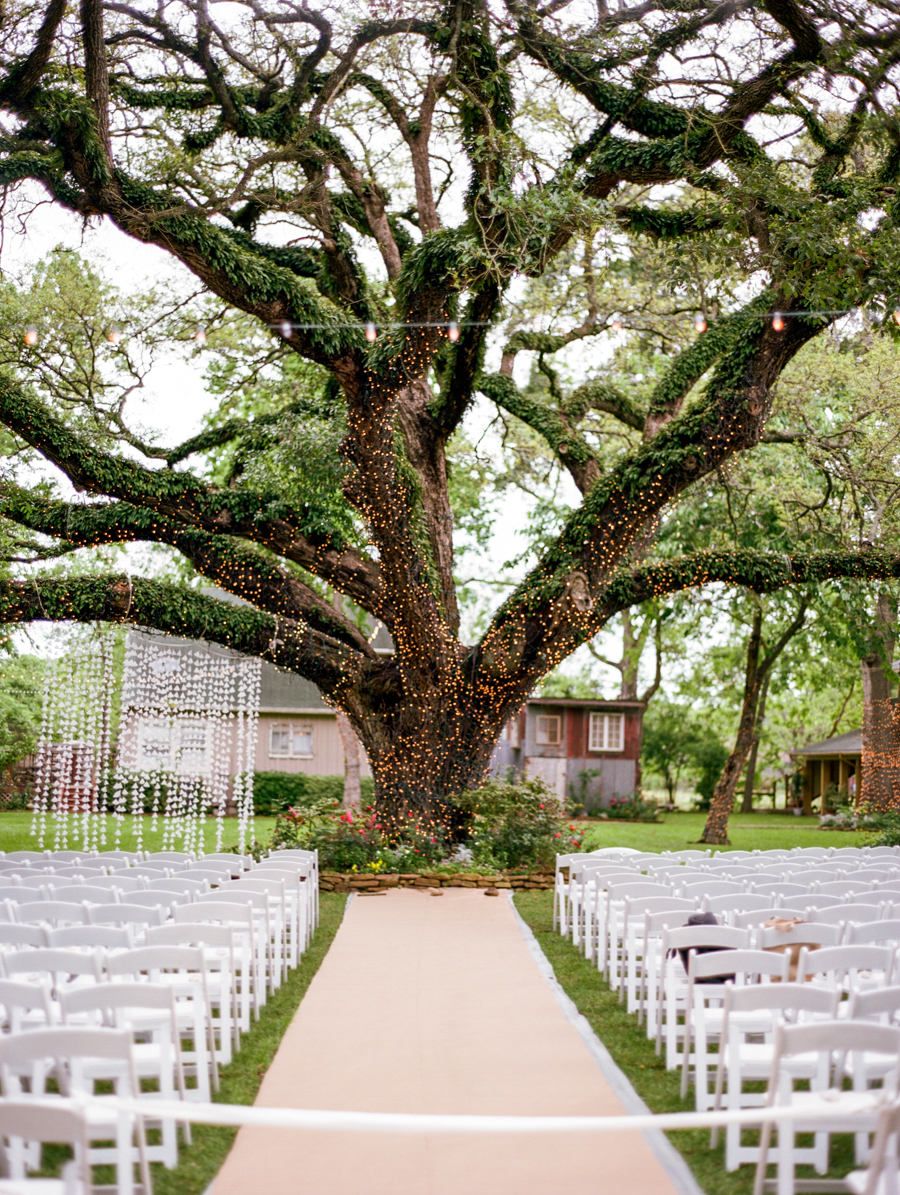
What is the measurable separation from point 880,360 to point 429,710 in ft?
29.6

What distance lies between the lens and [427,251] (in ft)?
36.9

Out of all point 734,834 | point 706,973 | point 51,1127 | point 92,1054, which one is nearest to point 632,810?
point 734,834

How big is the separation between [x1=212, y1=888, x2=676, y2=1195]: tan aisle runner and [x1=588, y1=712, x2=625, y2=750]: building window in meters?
24.6

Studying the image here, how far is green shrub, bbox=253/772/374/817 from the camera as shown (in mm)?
30047

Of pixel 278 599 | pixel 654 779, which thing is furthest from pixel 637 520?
pixel 654 779

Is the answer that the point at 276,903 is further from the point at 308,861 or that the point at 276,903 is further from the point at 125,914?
the point at 308,861

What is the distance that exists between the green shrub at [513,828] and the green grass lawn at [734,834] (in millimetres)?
4539

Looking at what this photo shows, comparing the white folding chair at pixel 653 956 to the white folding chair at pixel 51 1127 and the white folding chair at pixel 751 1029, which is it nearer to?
the white folding chair at pixel 751 1029

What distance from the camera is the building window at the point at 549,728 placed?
113 feet

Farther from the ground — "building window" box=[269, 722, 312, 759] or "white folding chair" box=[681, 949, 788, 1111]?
"building window" box=[269, 722, 312, 759]

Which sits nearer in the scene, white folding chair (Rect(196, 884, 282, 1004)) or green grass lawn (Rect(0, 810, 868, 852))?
white folding chair (Rect(196, 884, 282, 1004))

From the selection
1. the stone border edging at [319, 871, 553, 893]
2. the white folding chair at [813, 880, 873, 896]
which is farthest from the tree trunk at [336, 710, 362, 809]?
the white folding chair at [813, 880, 873, 896]

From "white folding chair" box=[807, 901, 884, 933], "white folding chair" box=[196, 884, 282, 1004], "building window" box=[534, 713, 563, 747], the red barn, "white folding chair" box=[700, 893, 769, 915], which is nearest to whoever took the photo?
"white folding chair" box=[807, 901, 884, 933]

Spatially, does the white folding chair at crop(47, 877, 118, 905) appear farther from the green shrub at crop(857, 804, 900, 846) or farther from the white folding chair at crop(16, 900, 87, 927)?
the green shrub at crop(857, 804, 900, 846)
